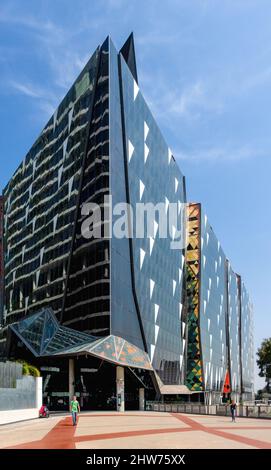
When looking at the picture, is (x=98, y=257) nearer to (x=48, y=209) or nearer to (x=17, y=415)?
(x=48, y=209)

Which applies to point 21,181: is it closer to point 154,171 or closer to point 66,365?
point 154,171

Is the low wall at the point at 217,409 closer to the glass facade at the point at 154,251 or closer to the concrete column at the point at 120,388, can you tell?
the concrete column at the point at 120,388

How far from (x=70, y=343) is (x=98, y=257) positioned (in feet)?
32.0

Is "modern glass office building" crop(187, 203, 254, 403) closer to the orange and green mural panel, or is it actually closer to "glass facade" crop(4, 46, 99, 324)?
the orange and green mural panel

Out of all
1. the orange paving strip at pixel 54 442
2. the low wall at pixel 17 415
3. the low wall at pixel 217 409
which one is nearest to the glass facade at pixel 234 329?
the low wall at pixel 217 409

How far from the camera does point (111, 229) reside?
58.4m

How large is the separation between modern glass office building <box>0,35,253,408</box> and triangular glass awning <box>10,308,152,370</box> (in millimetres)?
173

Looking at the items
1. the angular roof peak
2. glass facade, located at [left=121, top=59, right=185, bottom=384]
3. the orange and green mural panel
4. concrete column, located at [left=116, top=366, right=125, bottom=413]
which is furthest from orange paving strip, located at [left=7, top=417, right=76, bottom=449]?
the orange and green mural panel

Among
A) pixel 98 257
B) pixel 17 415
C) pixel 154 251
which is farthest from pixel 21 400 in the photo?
pixel 154 251

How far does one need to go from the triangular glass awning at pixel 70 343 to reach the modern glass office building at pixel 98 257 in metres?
0.17

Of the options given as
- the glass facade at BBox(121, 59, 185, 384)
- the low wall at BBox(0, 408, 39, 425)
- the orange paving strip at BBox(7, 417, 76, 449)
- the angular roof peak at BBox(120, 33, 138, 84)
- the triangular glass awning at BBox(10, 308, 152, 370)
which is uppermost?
the angular roof peak at BBox(120, 33, 138, 84)

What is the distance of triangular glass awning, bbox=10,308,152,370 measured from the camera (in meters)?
53.4
